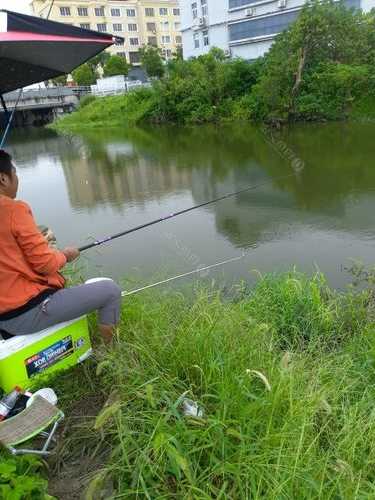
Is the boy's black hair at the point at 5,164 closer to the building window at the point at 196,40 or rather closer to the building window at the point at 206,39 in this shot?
the building window at the point at 206,39

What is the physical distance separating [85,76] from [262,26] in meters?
15.9

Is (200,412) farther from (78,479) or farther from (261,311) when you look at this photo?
(261,311)

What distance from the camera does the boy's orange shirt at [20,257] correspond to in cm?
175

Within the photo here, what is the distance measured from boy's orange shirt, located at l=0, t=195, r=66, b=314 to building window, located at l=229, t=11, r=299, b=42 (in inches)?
1049

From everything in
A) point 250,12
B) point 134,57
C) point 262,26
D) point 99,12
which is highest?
point 99,12

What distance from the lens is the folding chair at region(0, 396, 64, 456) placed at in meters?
1.55

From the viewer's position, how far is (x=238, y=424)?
151 centimetres

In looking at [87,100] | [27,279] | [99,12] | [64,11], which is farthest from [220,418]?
[99,12]

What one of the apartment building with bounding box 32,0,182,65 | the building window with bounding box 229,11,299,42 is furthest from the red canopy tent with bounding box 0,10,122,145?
the apartment building with bounding box 32,0,182,65

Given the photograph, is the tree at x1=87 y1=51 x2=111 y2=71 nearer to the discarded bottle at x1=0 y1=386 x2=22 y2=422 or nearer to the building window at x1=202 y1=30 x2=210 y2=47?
the building window at x1=202 y1=30 x2=210 y2=47

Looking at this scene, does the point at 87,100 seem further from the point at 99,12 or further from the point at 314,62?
the point at 99,12

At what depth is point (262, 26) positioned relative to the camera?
85.9 feet

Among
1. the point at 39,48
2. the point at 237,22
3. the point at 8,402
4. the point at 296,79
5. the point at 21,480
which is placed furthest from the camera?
the point at 237,22

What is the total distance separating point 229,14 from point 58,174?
22.5 metres
